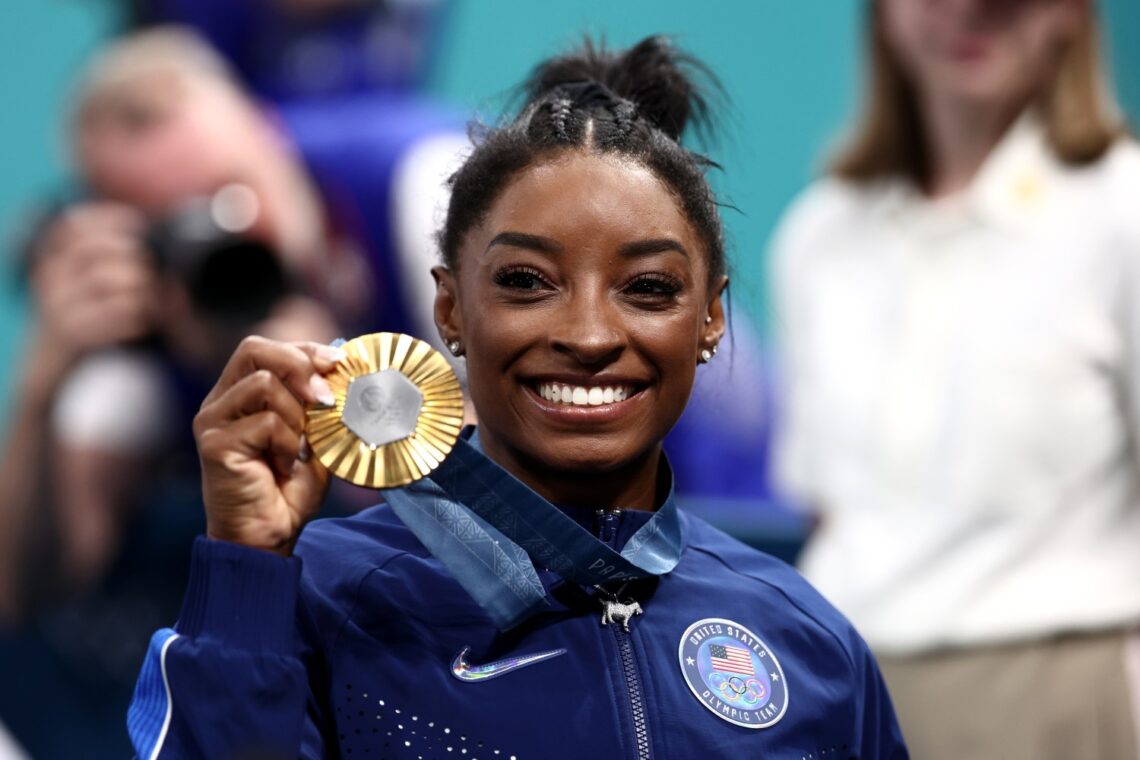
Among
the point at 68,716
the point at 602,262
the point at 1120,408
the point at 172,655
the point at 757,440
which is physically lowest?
the point at 68,716

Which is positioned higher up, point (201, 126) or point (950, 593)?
point (201, 126)

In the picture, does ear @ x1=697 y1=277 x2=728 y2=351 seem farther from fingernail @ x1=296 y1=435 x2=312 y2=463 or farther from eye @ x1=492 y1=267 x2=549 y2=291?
fingernail @ x1=296 y1=435 x2=312 y2=463

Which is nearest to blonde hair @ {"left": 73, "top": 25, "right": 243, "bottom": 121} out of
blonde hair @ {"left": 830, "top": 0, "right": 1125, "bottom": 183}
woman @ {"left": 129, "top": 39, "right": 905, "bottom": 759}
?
blonde hair @ {"left": 830, "top": 0, "right": 1125, "bottom": 183}

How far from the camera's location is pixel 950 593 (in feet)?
7.07

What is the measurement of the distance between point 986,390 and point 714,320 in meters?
0.86

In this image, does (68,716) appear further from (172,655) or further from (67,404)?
(172,655)

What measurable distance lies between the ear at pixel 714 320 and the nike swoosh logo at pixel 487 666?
28cm

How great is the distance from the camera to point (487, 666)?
1.25m

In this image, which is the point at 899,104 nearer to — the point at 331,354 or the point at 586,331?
the point at 586,331

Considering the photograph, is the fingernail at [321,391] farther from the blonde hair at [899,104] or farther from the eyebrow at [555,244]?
the blonde hair at [899,104]

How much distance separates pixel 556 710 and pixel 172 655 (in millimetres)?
259

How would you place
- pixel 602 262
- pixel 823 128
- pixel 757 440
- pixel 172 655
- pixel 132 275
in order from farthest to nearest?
pixel 823 128 < pixel 757 440 < pixel 132 275 < pixel 602 262 < pixel 172 655

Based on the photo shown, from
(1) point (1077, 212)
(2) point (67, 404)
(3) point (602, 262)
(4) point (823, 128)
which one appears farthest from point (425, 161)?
(3) point (602, 262)

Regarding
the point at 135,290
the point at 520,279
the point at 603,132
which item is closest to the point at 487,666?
the point at 520,279
